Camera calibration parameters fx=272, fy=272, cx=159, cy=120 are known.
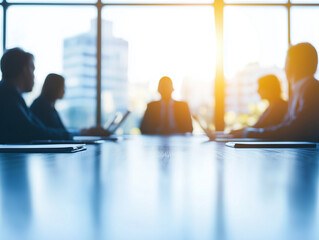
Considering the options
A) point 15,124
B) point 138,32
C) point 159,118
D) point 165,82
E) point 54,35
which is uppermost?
point 138,32

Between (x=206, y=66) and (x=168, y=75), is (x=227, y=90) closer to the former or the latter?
(x=206, y=66)

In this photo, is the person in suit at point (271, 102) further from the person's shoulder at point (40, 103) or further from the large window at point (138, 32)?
the person's shoulder at point (40, 103)

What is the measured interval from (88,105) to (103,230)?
4.65 meters

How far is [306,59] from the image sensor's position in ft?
7.13

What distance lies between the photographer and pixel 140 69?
16.9 ft

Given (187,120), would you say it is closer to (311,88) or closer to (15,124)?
(311,88)

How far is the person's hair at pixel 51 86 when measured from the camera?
9.43 feet

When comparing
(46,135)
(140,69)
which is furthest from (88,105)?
(46,135)

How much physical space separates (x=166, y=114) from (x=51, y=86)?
1.66 m

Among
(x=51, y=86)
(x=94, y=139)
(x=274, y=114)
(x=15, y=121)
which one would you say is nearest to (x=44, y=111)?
(x=51, y=86)

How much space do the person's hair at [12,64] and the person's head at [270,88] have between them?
2678 millimetres

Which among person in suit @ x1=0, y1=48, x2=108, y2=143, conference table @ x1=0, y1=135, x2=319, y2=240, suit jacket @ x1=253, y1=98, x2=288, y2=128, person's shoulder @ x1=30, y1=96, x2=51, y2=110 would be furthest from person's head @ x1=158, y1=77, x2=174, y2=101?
conference table @ x1=0, y1=135, x2=319, y2=240

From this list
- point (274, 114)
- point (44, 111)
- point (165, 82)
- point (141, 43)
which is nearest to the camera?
point (44, 111)

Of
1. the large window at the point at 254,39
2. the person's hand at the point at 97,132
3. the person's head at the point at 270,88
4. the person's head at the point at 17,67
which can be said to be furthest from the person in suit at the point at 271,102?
the person's head at the point at 17,67
